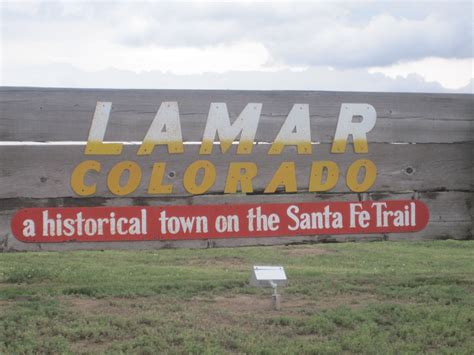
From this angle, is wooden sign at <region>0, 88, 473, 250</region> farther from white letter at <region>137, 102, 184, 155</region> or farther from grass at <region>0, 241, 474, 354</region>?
grass at <region>0, 241, 474, 354</region>

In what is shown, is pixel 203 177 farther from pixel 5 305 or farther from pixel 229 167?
pixel 5 305

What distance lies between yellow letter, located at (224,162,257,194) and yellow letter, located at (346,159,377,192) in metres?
0.80

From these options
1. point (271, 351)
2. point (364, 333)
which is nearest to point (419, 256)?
point (364, 333)

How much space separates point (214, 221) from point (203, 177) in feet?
1.19

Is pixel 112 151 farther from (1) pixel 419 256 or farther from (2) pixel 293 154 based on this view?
(1) pixel 419 256

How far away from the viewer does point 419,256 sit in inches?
455

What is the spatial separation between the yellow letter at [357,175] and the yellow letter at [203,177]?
1123mm

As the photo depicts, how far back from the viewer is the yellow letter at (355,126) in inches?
227

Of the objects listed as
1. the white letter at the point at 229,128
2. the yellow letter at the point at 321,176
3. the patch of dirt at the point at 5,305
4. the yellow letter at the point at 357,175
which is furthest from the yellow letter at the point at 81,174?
the yellow letter at the point at 357,175

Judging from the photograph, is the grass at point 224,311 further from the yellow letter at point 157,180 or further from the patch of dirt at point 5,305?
the yellow letter at point 157,180

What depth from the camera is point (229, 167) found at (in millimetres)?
5625

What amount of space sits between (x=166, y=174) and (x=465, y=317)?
288cm

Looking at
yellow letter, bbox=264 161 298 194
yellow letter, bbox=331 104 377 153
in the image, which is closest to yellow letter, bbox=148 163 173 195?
yellow letter, bbox=264 161 298 194

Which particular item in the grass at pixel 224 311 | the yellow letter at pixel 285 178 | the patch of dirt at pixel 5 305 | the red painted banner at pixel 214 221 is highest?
the yellow letter at pixel 285 178
